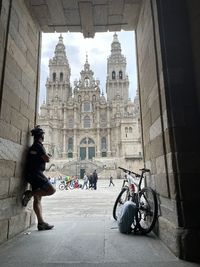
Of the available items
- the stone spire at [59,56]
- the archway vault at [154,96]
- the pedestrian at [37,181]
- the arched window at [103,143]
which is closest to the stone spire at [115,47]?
the stone spire at [59,56]

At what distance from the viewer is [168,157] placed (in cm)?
276

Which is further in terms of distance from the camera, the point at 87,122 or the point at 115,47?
the point at 115,47

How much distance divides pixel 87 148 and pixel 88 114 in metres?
9.99

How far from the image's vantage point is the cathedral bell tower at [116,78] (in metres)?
59.0

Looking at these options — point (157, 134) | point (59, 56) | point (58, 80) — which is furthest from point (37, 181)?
point (59, 56)

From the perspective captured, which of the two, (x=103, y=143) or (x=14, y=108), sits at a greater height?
(x=103, y=143)

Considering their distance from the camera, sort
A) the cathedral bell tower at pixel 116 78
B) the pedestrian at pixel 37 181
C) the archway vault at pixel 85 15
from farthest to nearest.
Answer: the cathedral bell tower at pixel 116 78, the archway vault at pixel 85 15, the pedestrian at pixel 37 181

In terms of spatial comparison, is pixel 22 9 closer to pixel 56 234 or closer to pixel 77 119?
pixel 56 234

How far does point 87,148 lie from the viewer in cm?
5406

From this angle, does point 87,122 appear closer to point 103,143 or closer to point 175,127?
point 103,143

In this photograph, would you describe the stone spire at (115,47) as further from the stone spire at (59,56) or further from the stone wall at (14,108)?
the stone wall at (14,108)

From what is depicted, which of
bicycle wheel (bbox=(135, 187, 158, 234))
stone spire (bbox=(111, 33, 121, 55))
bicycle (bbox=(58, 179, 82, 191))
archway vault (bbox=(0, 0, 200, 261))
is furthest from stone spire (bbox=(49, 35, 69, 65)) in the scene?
bicycle wheel (bbox=(135, 187, 158, 234))

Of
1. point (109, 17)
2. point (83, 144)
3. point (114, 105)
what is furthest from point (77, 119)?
point (109, 17)

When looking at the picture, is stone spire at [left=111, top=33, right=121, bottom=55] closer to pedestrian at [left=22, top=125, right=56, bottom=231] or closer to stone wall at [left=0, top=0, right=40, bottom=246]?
stone wall at [left=0, top=0, right=40, bottom=246]
